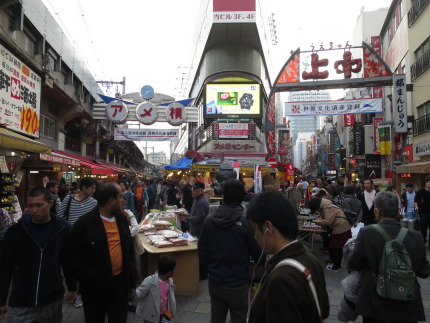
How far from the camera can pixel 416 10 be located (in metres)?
17.1

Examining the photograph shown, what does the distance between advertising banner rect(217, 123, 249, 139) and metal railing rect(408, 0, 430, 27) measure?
1423cm

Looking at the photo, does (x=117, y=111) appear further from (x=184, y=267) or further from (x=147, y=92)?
(x=184, y=267)

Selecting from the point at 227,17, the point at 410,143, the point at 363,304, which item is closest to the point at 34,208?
the point at 363,304

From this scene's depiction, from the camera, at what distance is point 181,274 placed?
544 cm

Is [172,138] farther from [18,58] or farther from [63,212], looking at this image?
[63,212]

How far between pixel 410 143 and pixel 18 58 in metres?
20.2

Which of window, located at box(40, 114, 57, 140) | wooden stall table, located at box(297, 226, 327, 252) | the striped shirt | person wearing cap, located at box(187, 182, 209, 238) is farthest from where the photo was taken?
window, located at box(40, 114, 57, 140)

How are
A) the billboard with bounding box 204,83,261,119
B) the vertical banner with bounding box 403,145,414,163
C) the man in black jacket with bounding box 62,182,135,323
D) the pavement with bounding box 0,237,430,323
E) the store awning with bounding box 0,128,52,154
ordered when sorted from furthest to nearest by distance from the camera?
1. the billboard with bounding box 204,83,261,119
2. the vertical banner with bounding box 403,145,414,163
3. the store awning with bounding box 0,128,52,154
4. the pavement with bounding box 0,237,430,323
5. the man in black jacket with bounding box 62,182,135,323

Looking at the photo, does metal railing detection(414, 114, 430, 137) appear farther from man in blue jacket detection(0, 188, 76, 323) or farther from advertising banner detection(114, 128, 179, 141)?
man in blue jacket detection(0, 188, 76, 323)

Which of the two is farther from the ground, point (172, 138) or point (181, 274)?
point (172, 138)

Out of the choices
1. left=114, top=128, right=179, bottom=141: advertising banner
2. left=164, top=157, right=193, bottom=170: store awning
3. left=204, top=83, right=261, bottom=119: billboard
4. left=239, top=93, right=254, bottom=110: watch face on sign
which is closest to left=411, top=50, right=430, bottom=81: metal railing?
left=164, top=157, right=193, bottom=170: store awning

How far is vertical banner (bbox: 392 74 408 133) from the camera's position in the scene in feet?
47.7

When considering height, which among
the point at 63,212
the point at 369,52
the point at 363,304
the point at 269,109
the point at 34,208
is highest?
the point at 369,52

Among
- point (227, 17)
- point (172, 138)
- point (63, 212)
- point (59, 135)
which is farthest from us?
point (227, 17)
